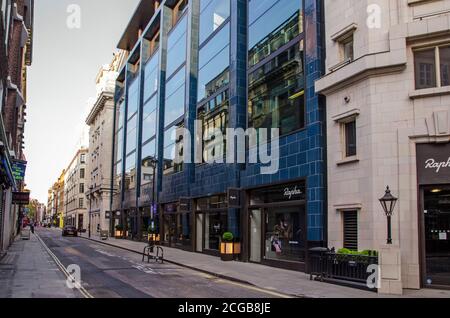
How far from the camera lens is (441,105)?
15281 mm

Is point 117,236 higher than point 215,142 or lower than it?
lower

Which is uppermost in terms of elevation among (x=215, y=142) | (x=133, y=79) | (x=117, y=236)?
(x=133, y=79)

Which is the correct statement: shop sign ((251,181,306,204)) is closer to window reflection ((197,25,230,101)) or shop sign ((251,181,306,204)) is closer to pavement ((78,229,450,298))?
pavement ((78,229,450,298))

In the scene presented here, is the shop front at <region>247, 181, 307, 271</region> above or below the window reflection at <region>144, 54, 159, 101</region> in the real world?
below

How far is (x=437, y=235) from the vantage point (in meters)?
14.9

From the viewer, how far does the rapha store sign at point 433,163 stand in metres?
15.0

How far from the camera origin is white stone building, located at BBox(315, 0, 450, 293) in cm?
1501

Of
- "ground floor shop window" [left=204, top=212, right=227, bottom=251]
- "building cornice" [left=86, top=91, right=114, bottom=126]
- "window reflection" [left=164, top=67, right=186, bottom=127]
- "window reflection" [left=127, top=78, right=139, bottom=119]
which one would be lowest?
"ground floor shop window" [left=204, top=212, right=227, bottom=251]

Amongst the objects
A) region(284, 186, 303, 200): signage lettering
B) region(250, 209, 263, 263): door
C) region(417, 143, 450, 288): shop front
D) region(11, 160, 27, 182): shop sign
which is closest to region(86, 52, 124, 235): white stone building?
region(11, 160, 27, 182): shop sign

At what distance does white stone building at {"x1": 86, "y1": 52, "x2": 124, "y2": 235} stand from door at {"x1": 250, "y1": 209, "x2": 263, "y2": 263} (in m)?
41.3
